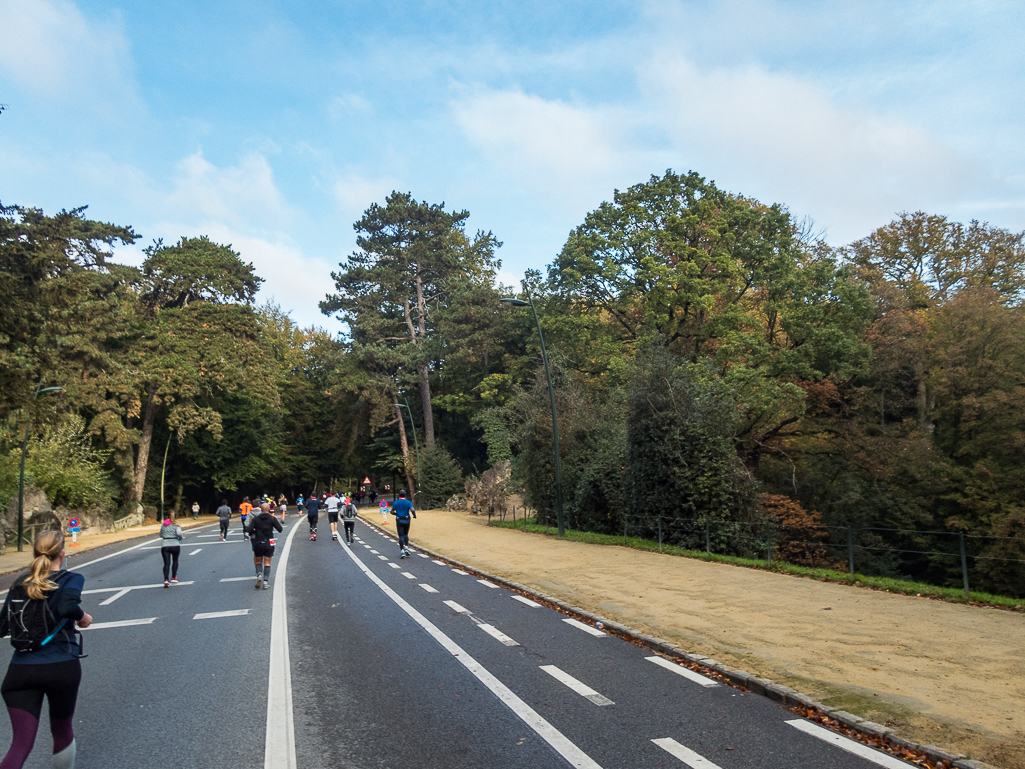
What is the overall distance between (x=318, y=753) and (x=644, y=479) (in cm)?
1557

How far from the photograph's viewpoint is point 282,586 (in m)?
13.2

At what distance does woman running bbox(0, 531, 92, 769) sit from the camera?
385 cm

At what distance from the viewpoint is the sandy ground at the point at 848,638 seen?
5168mm

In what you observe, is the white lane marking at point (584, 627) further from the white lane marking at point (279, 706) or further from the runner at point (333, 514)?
the runner at point (333, 514)

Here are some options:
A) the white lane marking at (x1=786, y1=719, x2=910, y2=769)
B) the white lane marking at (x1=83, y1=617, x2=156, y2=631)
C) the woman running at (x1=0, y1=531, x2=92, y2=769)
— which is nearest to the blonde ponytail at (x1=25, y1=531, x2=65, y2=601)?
the woman running at (x1=0, y1=531, x2=92, y2=769)

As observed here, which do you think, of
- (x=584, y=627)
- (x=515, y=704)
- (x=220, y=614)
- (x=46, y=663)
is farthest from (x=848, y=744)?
(x=220, y=614)

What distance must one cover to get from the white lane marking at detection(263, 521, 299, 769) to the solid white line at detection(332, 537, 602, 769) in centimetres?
168

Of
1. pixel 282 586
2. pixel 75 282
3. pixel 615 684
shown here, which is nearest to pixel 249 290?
pixel 75 282

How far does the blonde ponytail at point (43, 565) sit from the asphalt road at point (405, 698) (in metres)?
1.49

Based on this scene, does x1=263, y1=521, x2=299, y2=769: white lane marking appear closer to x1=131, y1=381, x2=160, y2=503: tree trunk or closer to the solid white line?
the solid white line

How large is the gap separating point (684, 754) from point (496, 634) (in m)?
4.04

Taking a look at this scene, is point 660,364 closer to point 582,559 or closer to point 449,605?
point 582,559

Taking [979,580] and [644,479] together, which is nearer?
[979,580]

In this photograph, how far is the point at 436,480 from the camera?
4975 cm
